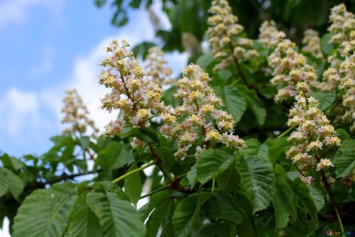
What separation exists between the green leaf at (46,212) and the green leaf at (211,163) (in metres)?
0.42

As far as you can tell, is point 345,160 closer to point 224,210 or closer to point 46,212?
point 224,210

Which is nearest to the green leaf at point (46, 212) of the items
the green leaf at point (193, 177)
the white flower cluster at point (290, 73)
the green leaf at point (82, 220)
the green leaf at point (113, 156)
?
the green leaf at point (82, 220)

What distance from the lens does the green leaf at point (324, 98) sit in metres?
2.72

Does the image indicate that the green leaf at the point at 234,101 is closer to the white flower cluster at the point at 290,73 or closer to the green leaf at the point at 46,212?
the white flower cluster at the point at 290,73

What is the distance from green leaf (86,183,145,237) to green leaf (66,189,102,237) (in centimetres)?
7

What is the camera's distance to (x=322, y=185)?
2.29 m

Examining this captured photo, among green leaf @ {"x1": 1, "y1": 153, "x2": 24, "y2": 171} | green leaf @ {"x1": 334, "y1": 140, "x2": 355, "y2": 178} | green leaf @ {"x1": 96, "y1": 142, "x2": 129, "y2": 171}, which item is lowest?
green leaf @ {"x1": 334, "y1": 140, "x2": 355, "y2": 178}

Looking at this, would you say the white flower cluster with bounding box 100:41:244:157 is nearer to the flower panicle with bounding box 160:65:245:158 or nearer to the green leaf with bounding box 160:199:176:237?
the flower panicle with bounding box 160:65:245:158

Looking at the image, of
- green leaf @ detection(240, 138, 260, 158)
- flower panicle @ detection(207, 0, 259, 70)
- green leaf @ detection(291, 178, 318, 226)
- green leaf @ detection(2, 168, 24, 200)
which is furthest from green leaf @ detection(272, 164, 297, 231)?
green leaf @ detection(2, 168, 24, 200)

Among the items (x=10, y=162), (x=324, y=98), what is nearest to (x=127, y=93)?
(x=324, y=98)

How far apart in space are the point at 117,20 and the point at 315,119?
17.5 ft

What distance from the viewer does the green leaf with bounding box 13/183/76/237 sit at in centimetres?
160

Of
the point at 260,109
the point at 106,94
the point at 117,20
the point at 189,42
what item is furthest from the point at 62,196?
the point at 117,20

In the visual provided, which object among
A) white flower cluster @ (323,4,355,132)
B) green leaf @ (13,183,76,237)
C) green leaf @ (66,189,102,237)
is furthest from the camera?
white flower cluster @ (323,4,355,132)
